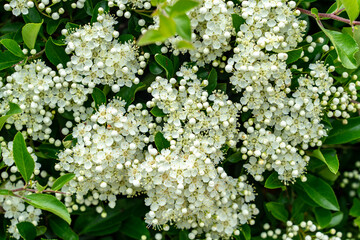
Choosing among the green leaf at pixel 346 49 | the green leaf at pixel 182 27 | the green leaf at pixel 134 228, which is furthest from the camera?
the green leaf at pixel 134 228

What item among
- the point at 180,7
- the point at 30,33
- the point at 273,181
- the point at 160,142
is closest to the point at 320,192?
the point at 273,181

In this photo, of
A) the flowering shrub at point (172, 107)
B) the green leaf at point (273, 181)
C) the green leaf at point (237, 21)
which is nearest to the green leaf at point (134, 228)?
the flowering shrub at point (172, 107)

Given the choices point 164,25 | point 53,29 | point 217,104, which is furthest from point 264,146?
point 53,29

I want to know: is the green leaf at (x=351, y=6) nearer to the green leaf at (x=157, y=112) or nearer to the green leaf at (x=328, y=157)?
the green leaf at (x=328, y=157)

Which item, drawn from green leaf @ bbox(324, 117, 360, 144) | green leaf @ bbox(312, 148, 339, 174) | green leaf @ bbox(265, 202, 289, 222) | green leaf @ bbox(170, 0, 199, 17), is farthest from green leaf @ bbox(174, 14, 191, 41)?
green leaf @ bbox(265, 202, 289, 222)

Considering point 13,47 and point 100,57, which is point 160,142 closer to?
point 100,57

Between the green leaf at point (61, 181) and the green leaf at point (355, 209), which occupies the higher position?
the green leaf at point (61, 181)

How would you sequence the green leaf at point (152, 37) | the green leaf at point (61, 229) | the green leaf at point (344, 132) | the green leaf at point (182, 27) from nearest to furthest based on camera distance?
the green leaf at point (152, 37), the green leaf at point (182, 27), the green leaf at point (344, 132), the green leaf at point (61, 229)

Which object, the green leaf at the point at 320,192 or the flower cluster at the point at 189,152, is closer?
the flower cluster at the point at 189,152
